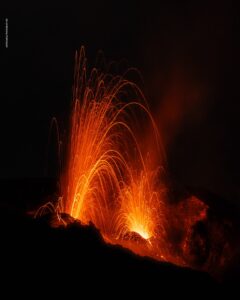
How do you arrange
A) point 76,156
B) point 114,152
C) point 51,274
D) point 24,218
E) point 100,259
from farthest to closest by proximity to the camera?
point 114,152, point 76,156, point 24,218, point 100,259, point 51,274

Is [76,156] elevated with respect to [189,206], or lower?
elevated

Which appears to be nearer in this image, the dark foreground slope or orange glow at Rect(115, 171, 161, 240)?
the dark foreground slope

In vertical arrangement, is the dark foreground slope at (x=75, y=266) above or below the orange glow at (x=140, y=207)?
above

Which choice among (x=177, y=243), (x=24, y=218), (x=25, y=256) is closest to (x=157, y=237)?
(x=177, y=243)

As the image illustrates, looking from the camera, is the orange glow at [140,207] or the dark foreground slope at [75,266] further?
the orange glow at [140,207]

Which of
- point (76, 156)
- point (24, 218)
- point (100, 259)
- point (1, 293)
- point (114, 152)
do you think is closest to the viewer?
point (1, 293)

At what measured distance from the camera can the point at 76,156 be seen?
25.3 meters

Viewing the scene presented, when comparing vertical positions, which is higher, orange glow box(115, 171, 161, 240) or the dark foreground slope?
the dark foreground slope

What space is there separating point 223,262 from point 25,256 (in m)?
14.2

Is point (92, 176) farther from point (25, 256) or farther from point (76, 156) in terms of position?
point (25, 256)

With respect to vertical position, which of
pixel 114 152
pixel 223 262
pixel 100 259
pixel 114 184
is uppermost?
pixel 100 259

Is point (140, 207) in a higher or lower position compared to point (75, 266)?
lower

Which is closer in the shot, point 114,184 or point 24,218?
point 24,218

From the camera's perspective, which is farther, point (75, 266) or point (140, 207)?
point (140, 207)
